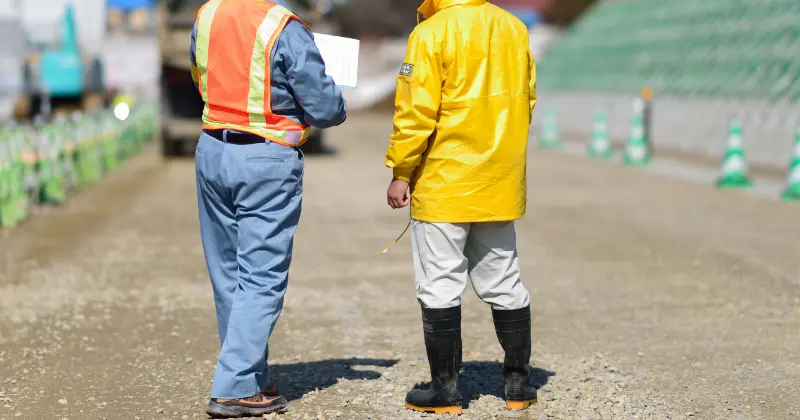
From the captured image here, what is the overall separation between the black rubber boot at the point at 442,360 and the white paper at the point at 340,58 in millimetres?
992

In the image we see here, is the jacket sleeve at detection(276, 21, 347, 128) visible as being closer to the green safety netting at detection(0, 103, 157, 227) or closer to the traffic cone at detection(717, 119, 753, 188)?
the green safety netting at detection(0, 103, 157, 227)

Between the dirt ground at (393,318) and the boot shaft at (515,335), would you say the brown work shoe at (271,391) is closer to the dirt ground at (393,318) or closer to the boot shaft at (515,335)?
the dirt ground at (393,318)

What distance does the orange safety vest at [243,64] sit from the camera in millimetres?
4363

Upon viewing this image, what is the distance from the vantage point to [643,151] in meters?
18.8

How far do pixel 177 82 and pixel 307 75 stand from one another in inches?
673

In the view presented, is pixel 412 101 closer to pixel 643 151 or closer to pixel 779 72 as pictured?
pixel 643 151

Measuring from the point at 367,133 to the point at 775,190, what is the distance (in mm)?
19055

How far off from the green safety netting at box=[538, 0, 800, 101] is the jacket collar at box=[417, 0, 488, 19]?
606 inches

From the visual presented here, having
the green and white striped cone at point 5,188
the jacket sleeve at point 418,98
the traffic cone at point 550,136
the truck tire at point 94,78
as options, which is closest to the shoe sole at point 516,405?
the jacket sleeve at point 418,98

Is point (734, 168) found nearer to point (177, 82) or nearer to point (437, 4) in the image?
point (177, 82)

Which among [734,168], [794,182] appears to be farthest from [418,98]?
[734,168]

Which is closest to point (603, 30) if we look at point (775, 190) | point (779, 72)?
point (779, 72)

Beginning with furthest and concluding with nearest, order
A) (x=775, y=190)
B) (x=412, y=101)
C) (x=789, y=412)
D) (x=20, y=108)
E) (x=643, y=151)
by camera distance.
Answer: (x=20, y=108) < (x=643, y=151) < (x=775, y=190) < (x=789, y=412) < (x=412, y=101)

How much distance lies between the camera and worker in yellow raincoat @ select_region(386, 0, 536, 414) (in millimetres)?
4340
